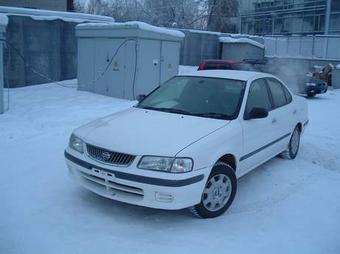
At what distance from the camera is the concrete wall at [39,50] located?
44.9 feet

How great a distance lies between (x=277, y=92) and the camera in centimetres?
628

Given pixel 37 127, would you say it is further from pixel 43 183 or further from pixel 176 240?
pixel 176 240

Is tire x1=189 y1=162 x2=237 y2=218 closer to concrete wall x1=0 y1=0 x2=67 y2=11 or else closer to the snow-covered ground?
the snow-covered ground

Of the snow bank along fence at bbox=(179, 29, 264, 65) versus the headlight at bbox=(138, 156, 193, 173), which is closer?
the headlight at bbox=(138, 156, 193, 173)

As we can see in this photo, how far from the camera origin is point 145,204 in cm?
407

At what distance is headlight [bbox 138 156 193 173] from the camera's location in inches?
157

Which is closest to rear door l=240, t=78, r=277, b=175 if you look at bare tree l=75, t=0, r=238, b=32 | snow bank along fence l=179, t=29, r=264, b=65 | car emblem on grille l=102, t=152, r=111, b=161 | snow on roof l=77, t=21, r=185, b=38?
car emblem on grille l=102, t=152, r=111, b=161

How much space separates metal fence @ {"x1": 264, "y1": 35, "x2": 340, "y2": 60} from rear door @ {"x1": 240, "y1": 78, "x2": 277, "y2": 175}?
19.8 metres

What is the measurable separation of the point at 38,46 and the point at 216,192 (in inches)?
464

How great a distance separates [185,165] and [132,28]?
27.1 ft

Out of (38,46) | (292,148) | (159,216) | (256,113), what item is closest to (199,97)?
(256,113)

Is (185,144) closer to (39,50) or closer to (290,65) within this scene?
(39,50)

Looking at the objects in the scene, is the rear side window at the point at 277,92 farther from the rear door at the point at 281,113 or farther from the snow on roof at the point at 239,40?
the snow on roof at the point at 239,40

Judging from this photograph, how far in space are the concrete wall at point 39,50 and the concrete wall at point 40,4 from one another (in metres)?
7.66
